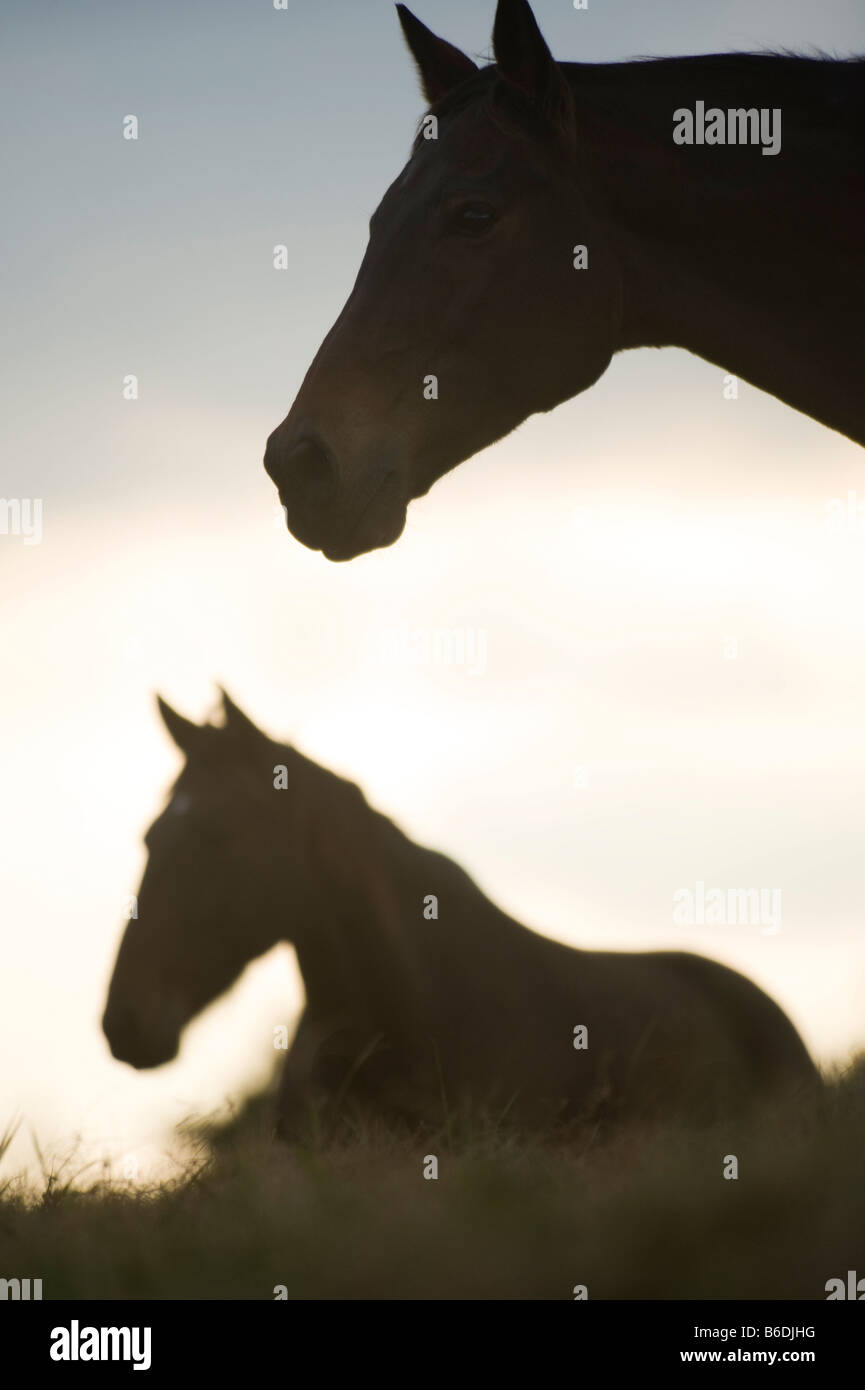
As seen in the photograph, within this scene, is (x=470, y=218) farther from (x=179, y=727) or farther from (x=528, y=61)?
(x=179, y=727)

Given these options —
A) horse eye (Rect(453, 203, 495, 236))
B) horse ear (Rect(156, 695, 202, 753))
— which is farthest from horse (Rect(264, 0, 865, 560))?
horse ear (Rect(156, 695, 202, 753))

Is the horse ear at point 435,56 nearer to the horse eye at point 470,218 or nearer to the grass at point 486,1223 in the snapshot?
the horse eye at point 470,218

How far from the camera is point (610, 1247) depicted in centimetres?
245

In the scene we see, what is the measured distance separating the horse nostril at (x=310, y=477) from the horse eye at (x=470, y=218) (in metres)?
0.83

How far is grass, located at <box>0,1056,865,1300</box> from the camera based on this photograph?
2.39 m

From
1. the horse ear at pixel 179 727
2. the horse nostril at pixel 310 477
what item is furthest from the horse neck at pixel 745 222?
the horse ear at pixel 179 727

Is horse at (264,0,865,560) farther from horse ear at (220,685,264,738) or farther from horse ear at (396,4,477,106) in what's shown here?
horse ear at (220,685,264,738)

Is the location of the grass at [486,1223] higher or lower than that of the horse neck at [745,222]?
lower

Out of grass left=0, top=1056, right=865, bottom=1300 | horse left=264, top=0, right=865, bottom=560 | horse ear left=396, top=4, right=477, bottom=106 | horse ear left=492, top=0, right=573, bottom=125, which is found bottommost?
grass left=0, top=1056, right=865, bottom=1300

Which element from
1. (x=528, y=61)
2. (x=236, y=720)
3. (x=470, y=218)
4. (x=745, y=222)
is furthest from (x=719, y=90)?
(x=236, y=720)

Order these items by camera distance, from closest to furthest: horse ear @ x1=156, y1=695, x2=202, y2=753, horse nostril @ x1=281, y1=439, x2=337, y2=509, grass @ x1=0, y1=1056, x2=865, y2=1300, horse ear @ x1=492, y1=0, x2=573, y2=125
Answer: grass @ x1=0, y1=1056, x2=865, y2=1300, horse nostril @ x1=281, y1=439, x2=337, y2=509, horse ear @ x1=492, y1=0, x2=573, y2=125, horse ear @ x1=156, y1=695, x2=202, y2=753

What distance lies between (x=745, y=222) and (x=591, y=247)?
17.9 inches

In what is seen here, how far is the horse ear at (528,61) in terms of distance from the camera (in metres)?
3.39
